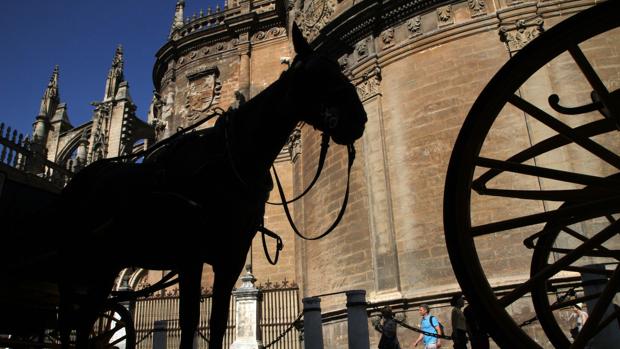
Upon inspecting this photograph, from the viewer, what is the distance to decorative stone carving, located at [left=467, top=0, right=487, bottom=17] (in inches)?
499

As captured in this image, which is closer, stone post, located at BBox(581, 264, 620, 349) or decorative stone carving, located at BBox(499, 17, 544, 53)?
stone post, located at BBox(581, 264, 620, 349)

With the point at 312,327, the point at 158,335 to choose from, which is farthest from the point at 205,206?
the point at 158,335

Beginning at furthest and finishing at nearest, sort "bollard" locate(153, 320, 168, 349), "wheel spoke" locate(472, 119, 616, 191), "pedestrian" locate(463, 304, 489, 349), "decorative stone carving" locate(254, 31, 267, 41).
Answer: "decorative stone carving" locate(254, 31, 267, 41) → "bollard" locate(153, 320, 168, 349) → "pedestrian" locate(463, 304, 489, 349) → "wheel spoke" locate(472, 119, 616, 191)

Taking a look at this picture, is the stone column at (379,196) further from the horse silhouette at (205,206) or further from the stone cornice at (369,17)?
the horse silhouette at (205,206)

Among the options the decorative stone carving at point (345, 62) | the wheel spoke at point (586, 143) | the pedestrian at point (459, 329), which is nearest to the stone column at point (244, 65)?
the decorative stone carving at point (345, 62)

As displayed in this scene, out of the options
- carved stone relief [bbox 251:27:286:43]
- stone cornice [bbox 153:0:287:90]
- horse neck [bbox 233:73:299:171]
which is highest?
stone cornice [bbox 153:0:287:90]

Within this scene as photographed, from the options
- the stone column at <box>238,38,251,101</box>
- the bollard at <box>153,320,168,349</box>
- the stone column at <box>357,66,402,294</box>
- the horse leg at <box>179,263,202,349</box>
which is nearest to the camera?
the horse leg at <box>179,263,202,349</box>

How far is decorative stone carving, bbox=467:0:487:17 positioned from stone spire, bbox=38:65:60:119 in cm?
3642

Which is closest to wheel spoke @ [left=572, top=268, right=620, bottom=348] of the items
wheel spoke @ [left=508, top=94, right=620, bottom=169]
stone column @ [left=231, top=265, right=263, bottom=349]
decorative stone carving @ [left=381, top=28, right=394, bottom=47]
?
wheel spoke @ [left=508, top=94, right=620, bottom=169]

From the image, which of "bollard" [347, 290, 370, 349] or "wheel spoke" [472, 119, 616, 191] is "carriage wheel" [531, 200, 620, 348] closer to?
"wheel spoke" [472, 119, 616, 191]

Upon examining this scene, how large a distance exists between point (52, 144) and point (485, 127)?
1624 inches

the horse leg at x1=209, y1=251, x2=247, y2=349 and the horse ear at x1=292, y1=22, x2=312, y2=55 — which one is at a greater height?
the horse ear at x1=292, y1=22, x2=312, y2=55

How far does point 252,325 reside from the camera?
41.3ft

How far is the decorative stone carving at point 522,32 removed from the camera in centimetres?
1188
